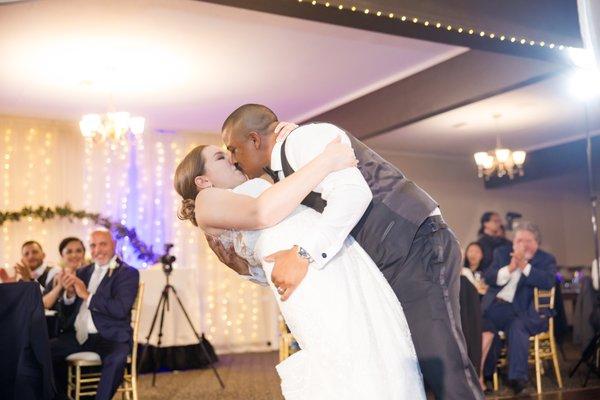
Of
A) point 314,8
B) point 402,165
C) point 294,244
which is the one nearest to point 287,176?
point 294,244

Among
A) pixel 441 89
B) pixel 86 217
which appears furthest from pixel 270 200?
pixel 86 217

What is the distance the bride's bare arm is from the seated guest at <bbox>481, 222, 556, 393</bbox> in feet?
14.8

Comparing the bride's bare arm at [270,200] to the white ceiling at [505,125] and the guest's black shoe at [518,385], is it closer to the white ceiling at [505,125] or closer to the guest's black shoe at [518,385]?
the guest's black shoe at [518,385]

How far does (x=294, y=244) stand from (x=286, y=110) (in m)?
7.59

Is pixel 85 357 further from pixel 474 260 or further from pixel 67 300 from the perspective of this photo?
pixel 474 260

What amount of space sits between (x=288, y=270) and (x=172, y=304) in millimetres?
6909

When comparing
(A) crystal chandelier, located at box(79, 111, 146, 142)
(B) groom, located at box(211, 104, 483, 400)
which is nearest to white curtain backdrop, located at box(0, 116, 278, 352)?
(A) crystal chandelier, located at box(79, 111, 146, 142)

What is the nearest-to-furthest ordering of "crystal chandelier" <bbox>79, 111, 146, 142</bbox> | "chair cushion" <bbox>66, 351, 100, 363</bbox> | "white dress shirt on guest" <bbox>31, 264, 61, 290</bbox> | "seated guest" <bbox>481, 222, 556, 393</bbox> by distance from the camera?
1. "chair cushion" <bbox>66, 351, 100, 363</bbox>
2. "seated guest" <bbox>481, 222, 556, 393</bbox>
3. "white dress shirt on guest" <bbox>31, 264, 61, 290</bbox>
4. "crystal chandelier" <bbox>79, 111, 146, 142</bbox>

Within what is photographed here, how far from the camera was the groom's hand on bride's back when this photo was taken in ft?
5.66

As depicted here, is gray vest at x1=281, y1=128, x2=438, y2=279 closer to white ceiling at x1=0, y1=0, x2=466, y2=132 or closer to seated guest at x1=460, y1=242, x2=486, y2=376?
seated guest at x1=460, y1=242, x2=486, y2=376

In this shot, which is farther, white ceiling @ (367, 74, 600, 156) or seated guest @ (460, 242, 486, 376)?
white ceiling @ (367, 74, 600, 156)

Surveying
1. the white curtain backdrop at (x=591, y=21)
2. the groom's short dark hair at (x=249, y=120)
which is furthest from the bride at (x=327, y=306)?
the white curtain backdrop at (x=591, y=21)

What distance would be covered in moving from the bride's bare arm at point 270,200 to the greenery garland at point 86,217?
6.87 m

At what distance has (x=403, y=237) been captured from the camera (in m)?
2.09
